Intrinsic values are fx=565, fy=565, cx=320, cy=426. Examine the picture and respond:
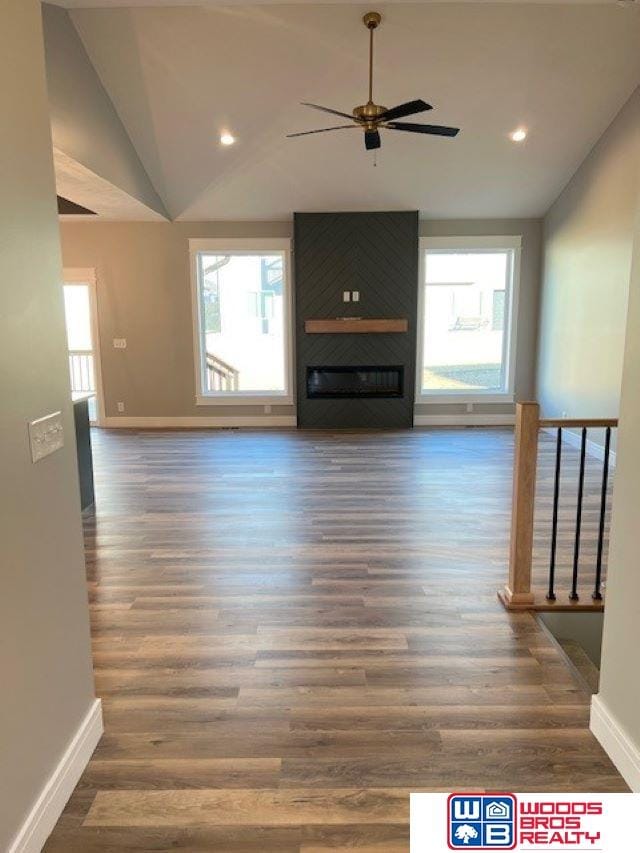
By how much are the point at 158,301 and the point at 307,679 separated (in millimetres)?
6680

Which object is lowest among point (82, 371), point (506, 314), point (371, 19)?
point (82, 371)

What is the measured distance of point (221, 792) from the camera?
1848 mm

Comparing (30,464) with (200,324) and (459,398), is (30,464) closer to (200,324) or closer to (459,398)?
(200,324)

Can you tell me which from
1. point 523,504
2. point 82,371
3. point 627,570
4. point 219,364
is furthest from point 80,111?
point 627,570

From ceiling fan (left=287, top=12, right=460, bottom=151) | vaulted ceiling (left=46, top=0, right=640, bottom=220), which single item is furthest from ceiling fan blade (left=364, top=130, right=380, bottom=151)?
vaulted ceiling (left=46, top=0, right=640, bottom=220)

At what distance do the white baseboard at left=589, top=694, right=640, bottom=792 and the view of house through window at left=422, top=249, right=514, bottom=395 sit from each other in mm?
6464

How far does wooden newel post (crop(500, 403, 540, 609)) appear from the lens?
9.35 feet

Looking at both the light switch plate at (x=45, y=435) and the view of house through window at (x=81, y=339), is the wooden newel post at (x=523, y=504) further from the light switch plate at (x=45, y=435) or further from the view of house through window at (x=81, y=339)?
the view of house through window at (x=81, y=339)

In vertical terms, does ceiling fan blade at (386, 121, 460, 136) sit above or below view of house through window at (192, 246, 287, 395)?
above

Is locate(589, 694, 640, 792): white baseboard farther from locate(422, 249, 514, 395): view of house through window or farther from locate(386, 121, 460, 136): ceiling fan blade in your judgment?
locate(422, 249, 514, 395): view of house through window

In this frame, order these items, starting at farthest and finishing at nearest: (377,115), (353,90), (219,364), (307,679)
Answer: (219,364) < (353,90) < (377,115) < (307,679)

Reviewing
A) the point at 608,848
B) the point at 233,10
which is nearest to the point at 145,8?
the point at 233,10

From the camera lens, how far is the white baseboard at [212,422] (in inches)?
328

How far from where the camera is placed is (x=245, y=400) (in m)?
8.31
